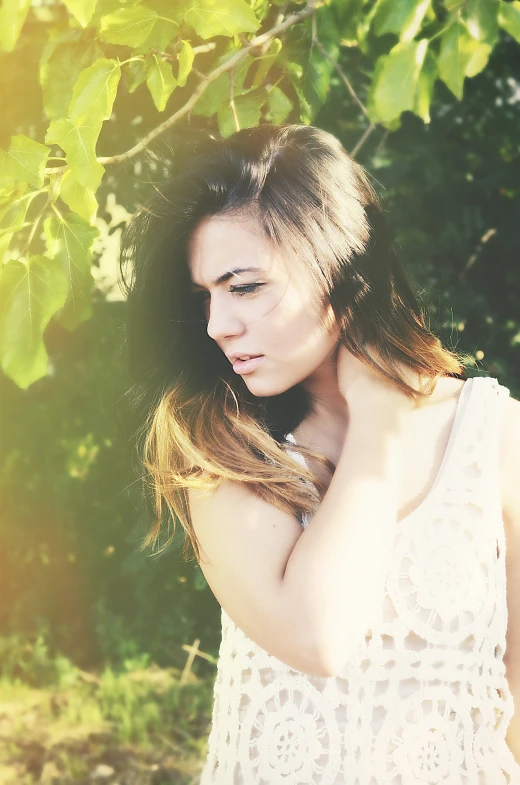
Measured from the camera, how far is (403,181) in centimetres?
286

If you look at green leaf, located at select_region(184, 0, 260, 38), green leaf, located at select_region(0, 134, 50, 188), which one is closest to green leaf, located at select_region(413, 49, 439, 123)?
green leaf, located at select_region(184, 0, 260, 38)

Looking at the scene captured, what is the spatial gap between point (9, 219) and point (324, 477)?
0.76 meters

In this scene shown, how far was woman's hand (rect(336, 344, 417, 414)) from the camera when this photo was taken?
1507 mm

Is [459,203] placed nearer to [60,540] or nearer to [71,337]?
[71,337]

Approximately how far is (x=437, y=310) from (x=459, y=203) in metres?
0.46

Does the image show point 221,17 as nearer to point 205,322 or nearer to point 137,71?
point 137,71

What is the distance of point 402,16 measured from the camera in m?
1.52

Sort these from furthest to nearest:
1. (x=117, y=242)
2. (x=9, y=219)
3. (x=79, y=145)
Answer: (x=117, y=242), (x=9, y=219), (x=79, y=145)

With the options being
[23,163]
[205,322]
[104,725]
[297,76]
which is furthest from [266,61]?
[104,725]

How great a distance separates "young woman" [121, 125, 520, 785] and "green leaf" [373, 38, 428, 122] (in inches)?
7.5

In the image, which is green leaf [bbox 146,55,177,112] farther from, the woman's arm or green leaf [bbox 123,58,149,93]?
the woman's arm

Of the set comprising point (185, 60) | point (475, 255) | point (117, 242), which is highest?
point (185, 60)

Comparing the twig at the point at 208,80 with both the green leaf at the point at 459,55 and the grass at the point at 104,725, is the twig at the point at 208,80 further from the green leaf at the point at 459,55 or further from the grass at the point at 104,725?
the grass at the point at 104,725

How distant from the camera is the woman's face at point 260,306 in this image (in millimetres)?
1489
